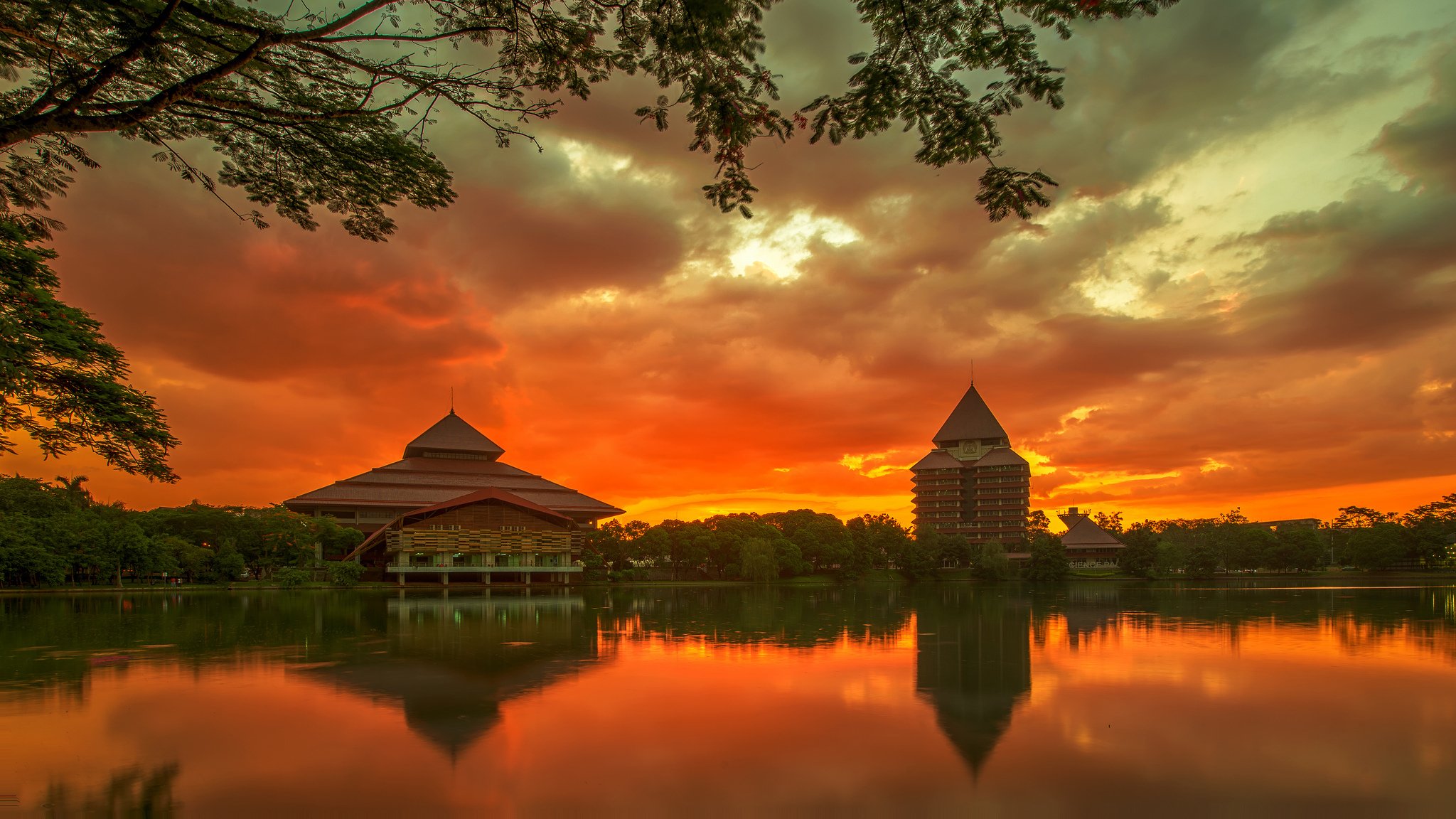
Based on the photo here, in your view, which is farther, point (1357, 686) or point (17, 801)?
point (1357, 686)

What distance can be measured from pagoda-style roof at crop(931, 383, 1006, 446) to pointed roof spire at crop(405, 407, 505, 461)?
79763mm

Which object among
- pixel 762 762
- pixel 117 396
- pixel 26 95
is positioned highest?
pixel 26 95

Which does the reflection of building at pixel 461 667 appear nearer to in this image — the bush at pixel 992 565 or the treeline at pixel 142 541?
the treeline at pixel 142 541

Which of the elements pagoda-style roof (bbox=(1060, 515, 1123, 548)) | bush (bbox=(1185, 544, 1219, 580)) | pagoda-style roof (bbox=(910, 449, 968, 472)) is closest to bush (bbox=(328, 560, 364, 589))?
bush (bbox=(1185, 544, 1219, 580))

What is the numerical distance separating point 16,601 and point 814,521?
208 ft

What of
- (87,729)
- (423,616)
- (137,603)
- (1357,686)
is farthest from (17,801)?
(137,603)

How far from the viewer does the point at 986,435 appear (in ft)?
431

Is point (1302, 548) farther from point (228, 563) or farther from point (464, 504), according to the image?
point (228, 563)

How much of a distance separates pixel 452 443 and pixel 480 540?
3050cm

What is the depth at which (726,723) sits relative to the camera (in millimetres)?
10641

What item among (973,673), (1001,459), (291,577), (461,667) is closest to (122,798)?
(461,667)

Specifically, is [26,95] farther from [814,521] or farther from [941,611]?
[814,521]

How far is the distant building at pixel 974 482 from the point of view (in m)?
122

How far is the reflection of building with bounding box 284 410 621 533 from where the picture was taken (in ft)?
233
